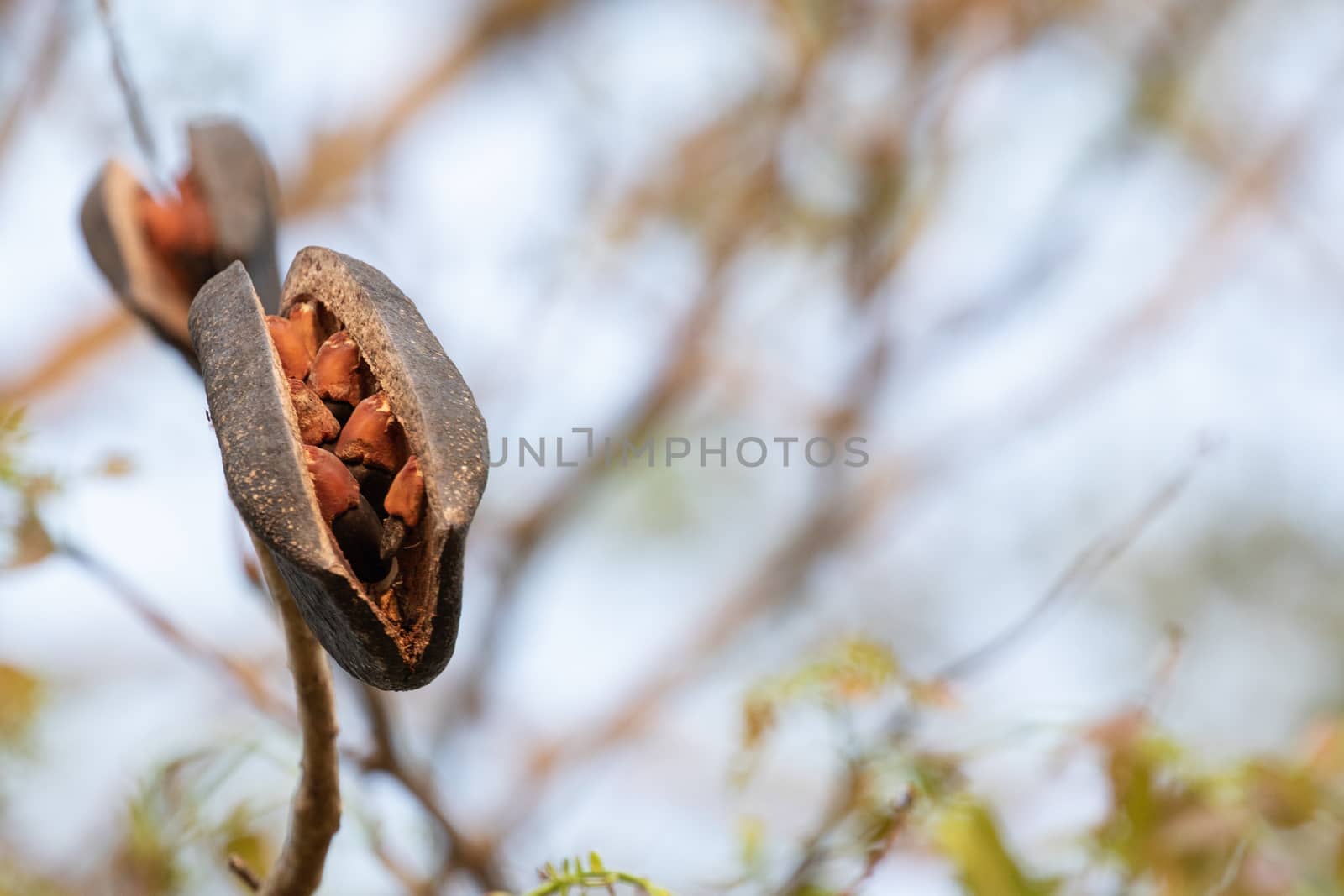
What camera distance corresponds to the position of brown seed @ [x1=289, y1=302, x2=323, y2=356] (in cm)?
55

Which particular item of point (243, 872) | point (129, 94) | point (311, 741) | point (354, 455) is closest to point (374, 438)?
point (354, 455)

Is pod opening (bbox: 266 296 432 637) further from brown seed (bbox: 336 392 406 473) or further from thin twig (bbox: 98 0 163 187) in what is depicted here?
thin twig (bbox: 98 0 163 187)

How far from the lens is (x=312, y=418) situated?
510 mm

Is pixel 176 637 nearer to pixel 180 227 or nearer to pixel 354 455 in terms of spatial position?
pixel 180 227

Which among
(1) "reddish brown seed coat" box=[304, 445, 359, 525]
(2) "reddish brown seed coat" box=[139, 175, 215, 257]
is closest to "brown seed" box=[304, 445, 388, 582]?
(1) "reddish brown seed coat" box=[304, 445, 359, 525]

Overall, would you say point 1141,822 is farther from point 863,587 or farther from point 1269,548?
point 1269,548

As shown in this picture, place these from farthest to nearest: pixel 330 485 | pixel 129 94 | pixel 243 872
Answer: pixel 129 94, pixel 243 872, pixel 330 485

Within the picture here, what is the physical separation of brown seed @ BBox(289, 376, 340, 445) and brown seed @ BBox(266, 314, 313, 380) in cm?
1

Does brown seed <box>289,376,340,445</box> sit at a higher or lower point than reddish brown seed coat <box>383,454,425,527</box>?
higher

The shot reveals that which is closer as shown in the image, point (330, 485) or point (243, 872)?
point (330, 485)

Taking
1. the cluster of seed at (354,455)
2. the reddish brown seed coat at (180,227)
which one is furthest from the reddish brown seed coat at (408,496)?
the reddish brown seed coat at (180,227)

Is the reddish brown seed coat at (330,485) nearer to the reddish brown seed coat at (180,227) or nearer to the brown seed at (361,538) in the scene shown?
the brown seed at (361,538)

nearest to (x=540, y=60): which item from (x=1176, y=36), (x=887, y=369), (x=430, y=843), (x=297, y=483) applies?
(x=887, y=369)

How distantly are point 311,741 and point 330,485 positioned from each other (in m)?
0.13
